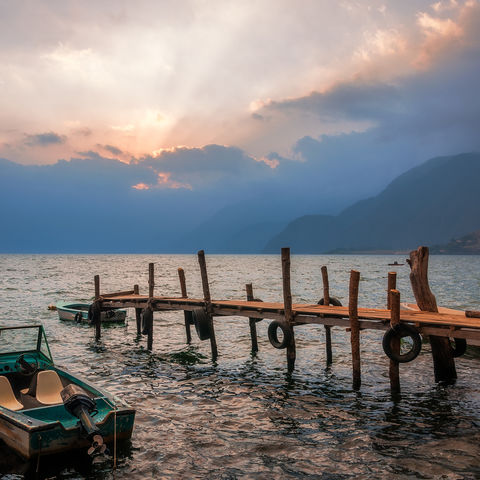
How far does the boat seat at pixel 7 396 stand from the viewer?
11.0m

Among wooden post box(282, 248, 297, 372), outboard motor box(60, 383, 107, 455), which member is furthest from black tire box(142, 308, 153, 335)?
outboard motor box(60, 383, 107, 455)

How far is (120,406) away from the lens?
33.2 ft

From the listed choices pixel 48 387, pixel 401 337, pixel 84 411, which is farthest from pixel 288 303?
pixel 84 411

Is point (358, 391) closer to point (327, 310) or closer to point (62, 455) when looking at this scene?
point (327, 310)

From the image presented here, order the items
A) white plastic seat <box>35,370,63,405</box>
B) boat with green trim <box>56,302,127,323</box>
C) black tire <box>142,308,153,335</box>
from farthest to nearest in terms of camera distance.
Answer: boat with green trim <box>56,302,127,323</box> < black tire <box>142,308,153,335</box> < white plastic seat <box>35,370,63,405</box>

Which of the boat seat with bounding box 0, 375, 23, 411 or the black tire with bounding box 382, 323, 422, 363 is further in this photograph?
the black tire with bounding box 382, 323, 422, 363

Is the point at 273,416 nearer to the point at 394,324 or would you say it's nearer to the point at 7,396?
the point at 394,324

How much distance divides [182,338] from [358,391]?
1227 cm

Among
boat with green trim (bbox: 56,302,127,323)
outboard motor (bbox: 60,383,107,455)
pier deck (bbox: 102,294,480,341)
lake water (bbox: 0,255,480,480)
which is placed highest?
pier deck (bbox: 102,294,480,341)

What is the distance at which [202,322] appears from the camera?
60.7ft

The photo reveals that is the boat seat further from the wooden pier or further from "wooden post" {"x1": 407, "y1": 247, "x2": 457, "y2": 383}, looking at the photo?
"wooden post" {"x1": 407, "y1": 247, "x2": 457, "y2": 383}

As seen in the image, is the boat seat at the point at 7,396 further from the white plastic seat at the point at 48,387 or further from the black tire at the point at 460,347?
the black tire at the point at 460,347

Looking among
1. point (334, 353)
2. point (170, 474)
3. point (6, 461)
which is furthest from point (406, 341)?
point (6, 461)

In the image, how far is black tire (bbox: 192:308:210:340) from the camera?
18484 mm
